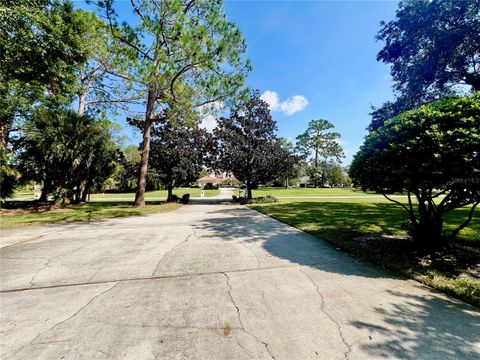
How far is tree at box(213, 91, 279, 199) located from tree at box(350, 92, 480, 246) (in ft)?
40.1

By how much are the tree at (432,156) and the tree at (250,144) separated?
12236 mm

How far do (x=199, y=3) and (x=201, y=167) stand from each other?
39.8ft

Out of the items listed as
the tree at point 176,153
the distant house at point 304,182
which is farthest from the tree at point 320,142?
the tree at point 176,153

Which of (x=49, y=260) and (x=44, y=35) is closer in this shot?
(x=49, y=260)

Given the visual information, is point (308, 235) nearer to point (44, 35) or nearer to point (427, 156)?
point (427, 156)

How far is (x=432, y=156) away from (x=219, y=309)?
4.37m

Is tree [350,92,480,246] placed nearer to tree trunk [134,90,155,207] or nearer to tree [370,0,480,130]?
tree [370,0,480,130]

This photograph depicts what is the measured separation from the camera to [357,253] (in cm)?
492

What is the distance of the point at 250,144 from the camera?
58.0 ft

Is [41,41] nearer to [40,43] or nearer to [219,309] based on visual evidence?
[40,43]

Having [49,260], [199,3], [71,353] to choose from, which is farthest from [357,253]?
[199,3]

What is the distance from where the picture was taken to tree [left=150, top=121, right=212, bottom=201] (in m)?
17.3

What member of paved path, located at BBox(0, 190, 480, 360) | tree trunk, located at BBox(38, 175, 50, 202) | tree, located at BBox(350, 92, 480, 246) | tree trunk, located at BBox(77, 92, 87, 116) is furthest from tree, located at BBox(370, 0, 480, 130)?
tree trunk, located at BBox(38, 175, 50, 202)

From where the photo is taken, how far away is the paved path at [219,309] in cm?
206
